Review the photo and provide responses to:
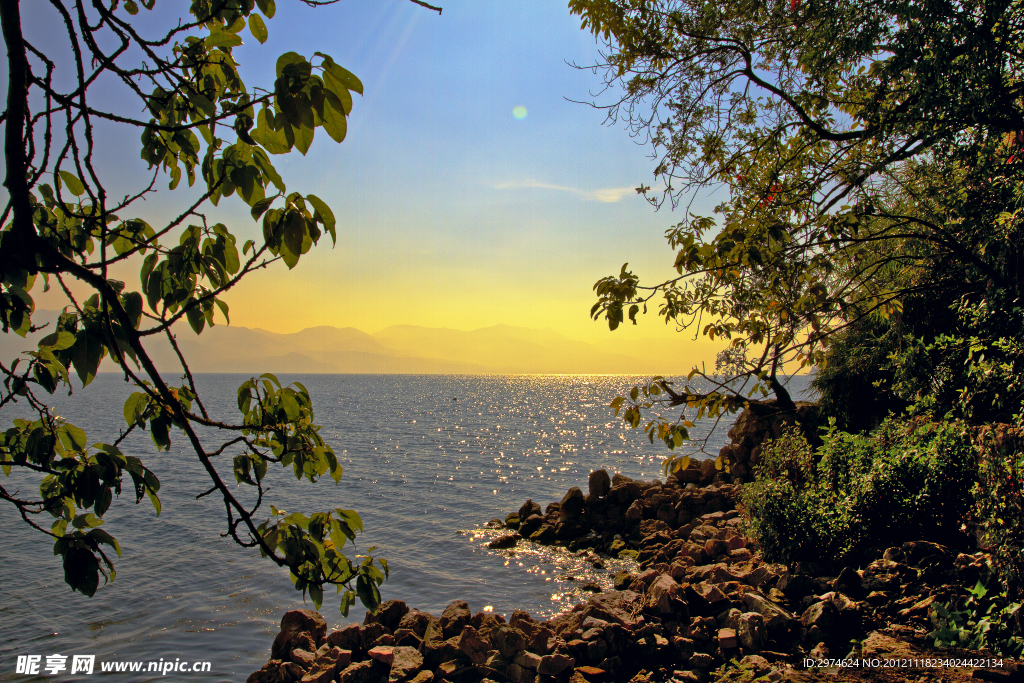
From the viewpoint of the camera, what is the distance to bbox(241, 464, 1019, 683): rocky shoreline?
303 inches

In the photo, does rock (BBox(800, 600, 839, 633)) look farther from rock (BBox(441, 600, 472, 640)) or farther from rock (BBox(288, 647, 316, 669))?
rock (BBox(288, 647, 316, 669))

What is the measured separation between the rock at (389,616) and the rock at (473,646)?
193cm

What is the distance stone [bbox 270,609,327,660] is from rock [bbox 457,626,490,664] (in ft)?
9.41

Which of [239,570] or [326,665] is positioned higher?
[326,665]

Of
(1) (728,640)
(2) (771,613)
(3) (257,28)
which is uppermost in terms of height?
(3) (257,28)

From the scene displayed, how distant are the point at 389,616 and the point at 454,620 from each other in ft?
4.71

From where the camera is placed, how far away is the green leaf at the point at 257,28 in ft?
8.04

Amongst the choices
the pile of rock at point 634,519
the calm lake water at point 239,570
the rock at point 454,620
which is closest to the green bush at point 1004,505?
the pile of rock at point 634,519

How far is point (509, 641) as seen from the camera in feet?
29.0

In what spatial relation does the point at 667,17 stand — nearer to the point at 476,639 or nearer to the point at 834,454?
the point at 834,454

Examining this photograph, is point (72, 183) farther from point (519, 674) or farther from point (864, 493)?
point (864, 493)

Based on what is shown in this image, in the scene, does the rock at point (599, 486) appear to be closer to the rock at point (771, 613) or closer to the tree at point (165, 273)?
the rock at point (771, 613)

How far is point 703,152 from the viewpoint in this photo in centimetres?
831

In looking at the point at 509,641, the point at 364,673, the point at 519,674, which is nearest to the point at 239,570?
the point at 364,673
